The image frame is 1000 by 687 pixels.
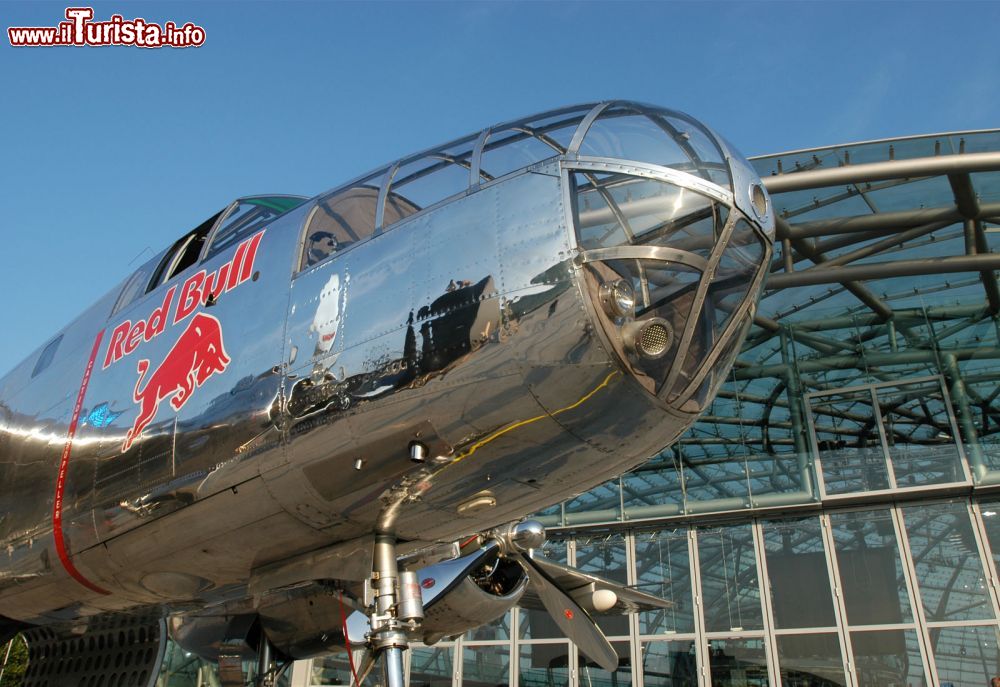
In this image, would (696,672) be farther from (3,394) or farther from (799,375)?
(3,394)

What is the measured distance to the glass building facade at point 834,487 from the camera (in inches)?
612

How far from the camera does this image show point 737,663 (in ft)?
54.2

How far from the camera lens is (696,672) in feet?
54.8

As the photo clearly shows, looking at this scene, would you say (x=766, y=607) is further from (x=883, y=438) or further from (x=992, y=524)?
(x=992, y=524)

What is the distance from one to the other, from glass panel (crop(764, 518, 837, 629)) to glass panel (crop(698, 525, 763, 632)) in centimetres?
36

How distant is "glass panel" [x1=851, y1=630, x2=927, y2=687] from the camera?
15.3 meters

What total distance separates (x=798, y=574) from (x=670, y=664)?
305 centimetres

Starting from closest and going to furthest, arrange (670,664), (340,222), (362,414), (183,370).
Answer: (362,414), (340,222), (183,370), (670,664)

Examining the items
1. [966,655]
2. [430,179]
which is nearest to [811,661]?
[966,655]

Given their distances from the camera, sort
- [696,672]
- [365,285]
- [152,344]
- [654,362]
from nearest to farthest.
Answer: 1. [654,362]
2. [365,285]
3. [152,344]
4. [696,672]

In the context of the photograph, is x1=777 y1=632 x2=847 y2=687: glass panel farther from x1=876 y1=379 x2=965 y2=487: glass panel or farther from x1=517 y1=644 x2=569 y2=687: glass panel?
x1=517 y1=644 x2=569 y2=687: glass panel

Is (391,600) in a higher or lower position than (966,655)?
lower

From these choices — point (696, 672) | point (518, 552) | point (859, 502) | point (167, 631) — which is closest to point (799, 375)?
point (859, 502)

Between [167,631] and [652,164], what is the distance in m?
5.57
